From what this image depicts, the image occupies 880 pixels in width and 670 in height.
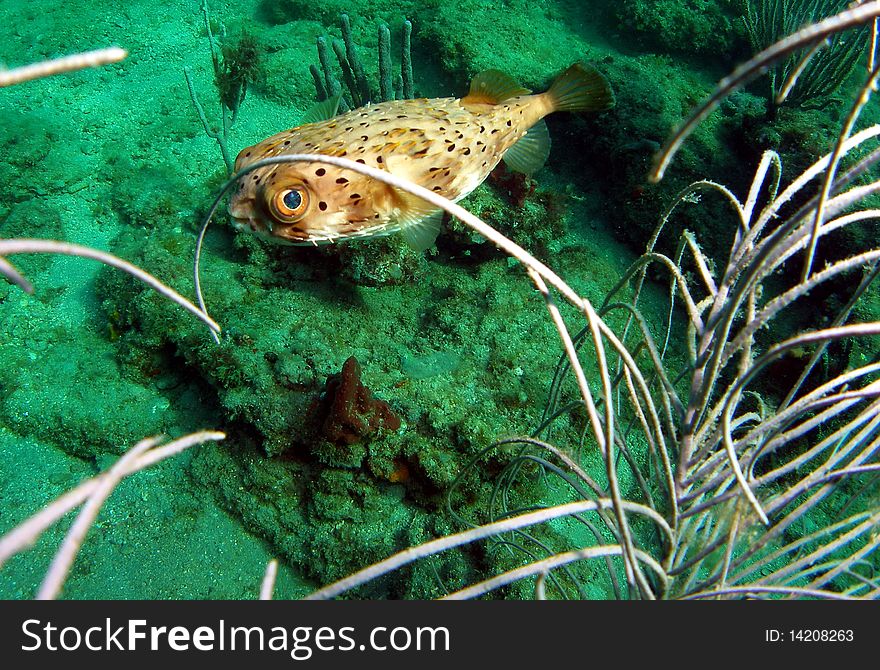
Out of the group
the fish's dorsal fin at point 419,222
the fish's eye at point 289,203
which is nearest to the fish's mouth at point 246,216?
the fish's eye at point 289,203

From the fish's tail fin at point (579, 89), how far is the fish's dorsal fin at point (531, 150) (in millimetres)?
229

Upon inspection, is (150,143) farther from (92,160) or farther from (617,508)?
(617,508)

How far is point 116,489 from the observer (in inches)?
141

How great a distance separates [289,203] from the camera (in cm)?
292

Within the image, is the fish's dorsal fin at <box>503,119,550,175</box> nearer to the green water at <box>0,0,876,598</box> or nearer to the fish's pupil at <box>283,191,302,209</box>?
the green water at <box>0,0,876,598</box>

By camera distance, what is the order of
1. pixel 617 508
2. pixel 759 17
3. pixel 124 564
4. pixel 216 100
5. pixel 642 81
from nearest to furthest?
1. pixel 617 508
2. pixel 124 564
3. pixel 642 81
4. pixel 216 100
5. pixel 759 17

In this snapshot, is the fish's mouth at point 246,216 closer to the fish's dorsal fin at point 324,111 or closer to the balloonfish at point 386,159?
the balloonfish at point 386,159

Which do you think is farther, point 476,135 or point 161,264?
point 161,264

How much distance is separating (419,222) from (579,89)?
84.9 inches

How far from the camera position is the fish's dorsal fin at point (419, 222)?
330 cm

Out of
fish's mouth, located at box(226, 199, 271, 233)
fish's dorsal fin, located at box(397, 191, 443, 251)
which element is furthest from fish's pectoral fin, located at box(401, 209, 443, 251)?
fish's mouth, located at box(226, 199, 271, 233)

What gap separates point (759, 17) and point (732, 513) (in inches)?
338

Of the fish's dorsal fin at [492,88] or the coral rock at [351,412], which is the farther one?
the fish's dorsal fin at [492,88]
